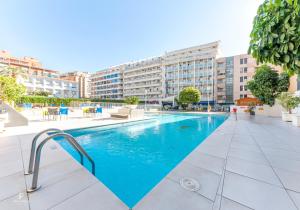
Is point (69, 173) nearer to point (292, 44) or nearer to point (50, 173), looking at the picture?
point (50, 173)

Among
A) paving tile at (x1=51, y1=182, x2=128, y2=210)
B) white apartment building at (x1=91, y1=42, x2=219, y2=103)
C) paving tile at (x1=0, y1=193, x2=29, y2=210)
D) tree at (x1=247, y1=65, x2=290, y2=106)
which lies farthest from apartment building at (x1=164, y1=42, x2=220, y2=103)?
paving tile at (x1=0, y1=193, x2=29, y2=210)

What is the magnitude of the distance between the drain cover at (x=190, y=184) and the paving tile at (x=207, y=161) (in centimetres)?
71

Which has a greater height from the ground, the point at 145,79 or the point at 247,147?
the point at 145,79

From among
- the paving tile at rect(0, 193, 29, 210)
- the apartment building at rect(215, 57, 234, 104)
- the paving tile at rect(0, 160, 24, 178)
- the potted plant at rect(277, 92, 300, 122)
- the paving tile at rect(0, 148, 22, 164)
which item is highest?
the apartment building at rect(215, 57, 234, 104)

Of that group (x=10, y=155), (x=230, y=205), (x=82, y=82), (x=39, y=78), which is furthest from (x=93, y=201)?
(x=82, y=82)

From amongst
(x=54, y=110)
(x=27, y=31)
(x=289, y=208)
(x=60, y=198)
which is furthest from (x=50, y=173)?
(x=27, y=31)

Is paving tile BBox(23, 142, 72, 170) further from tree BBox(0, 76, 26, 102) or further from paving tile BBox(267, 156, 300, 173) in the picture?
tree BBox(0, 76, 26, 102)

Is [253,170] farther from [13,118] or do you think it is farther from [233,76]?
[233,76]

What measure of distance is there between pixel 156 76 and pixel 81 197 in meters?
53.2

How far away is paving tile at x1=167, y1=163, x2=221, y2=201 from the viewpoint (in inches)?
86.3

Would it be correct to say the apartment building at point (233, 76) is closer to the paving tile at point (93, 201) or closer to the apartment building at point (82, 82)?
the paving tile at point (93, 201)

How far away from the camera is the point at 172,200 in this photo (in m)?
1.99

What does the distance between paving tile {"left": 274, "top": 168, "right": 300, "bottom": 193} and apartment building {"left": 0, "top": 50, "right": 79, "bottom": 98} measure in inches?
2659

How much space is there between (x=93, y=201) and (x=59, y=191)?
66 centimetres
